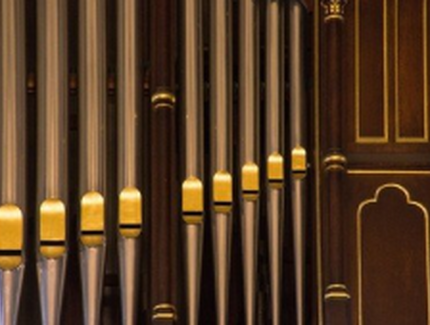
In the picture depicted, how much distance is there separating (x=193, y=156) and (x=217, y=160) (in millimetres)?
117

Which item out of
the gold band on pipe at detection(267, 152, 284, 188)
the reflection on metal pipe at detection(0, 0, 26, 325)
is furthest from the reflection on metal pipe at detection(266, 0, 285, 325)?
the reflection on metal pipe at detection(0, 0, 26, 325)

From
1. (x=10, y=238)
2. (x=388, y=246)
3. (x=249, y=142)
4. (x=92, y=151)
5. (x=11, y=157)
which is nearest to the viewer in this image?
(x=10, y=238)

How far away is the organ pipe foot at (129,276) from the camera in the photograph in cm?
653

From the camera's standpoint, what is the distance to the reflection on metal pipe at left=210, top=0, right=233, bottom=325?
6645mm

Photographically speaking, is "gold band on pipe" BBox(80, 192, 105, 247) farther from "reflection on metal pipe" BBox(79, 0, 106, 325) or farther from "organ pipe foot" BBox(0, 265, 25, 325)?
"organ pipe foot" BBox(0, 265, 25, 325)

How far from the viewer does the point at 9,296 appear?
6391mm

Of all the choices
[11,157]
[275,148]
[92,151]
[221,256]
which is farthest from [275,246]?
[11,157]

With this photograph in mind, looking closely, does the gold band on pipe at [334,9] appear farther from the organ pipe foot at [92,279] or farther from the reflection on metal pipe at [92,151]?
the organ pipe foot at [92,279]

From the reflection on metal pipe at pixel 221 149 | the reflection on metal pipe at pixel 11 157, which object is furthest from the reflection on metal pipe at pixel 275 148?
the reflection on metal pipe at pixel 11 157

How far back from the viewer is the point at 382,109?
6938 mm

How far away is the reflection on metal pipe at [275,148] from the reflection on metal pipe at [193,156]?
33cm

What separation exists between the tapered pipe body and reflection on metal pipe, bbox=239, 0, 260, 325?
33.9 inches

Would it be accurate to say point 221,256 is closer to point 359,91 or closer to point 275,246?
point 275,246

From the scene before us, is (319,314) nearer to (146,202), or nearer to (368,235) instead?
(368,235)
